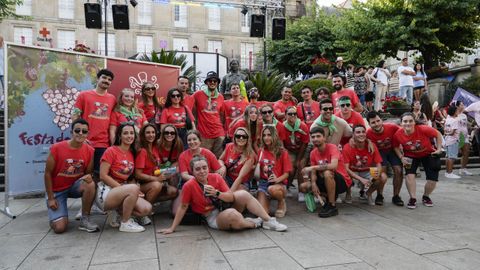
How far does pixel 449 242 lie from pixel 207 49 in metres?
31.1

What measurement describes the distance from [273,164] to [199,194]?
3.91 feet

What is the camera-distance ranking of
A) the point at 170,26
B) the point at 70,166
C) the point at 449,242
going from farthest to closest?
1. the point at 170,26
2. the point at 70,166
3. the point at 449,242

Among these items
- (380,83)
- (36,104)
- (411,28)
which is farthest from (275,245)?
(411,28)

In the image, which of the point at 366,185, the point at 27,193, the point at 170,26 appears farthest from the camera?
the point at 170,26

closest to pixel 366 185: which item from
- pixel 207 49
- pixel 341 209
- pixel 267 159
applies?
pixel 341 209

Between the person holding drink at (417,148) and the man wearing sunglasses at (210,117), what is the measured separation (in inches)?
108

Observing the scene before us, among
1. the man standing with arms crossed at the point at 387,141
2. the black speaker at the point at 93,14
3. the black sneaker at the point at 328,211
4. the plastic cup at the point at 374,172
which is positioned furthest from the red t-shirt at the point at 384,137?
the black speaker at the point at 93,14

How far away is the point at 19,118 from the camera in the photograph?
5484mm

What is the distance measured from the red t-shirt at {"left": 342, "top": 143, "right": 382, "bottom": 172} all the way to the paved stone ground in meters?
0.72

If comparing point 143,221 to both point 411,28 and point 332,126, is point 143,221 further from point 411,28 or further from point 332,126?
point 411,28

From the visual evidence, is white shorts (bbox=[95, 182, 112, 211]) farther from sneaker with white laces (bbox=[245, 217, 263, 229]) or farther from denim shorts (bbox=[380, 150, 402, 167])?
denim shorts (bbox=[380, 150, 402, 167])

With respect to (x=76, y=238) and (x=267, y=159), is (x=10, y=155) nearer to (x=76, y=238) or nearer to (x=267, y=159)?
(x=76, y=238)

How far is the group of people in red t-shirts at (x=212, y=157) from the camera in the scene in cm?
424

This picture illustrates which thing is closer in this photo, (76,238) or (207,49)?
(76,238)
